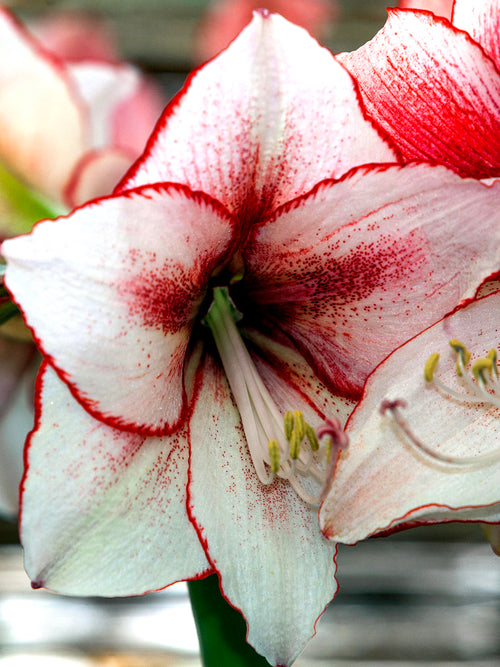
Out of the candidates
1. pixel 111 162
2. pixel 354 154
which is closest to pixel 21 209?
Answer: pixel 111 162

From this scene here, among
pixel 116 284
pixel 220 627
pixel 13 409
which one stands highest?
pixel 116 284

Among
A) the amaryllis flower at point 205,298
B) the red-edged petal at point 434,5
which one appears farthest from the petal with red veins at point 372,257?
the red-edged petal at point 434,5

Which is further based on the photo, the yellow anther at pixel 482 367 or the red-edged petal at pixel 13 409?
the red-edged petal at pixel 13 409

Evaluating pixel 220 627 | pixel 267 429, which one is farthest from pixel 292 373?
pixel 220 627

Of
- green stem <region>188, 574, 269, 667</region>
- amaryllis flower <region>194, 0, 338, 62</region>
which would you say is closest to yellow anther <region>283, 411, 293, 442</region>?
green stem <region>188, 574, 269, 667</region>

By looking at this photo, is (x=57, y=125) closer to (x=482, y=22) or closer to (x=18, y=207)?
(x=18, y=207)

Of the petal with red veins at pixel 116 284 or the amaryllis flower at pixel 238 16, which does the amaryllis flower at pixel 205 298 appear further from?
the amaryllis flower at pixel 238 16

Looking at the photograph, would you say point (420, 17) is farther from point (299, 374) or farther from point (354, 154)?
point (299, 374)
